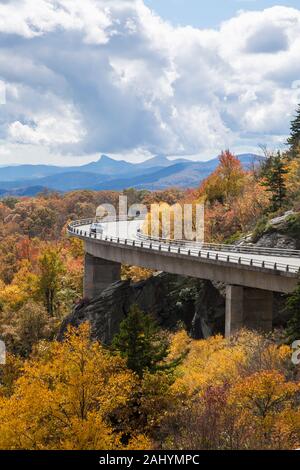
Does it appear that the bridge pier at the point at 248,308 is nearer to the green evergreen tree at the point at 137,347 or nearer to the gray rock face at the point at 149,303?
the gray rock face at the point at 149,303

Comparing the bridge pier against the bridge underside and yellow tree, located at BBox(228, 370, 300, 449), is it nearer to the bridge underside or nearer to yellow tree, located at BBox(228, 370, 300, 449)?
the bridge underside

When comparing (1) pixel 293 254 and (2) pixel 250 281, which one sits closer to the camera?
(2) pixel 250 281

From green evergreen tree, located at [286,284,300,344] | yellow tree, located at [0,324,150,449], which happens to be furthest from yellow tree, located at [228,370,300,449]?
green evergreen tree, located at [286,284,300,344]

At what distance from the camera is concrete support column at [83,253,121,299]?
82.8 metres

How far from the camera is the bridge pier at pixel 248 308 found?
54219 mm

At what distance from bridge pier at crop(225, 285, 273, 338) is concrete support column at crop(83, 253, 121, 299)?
3029cm

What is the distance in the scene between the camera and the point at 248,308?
54812 mm

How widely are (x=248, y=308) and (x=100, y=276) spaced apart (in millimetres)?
31955

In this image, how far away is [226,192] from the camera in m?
102

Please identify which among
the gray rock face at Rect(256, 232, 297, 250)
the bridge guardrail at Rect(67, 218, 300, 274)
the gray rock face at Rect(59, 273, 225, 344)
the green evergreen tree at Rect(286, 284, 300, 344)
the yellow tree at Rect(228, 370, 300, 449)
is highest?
the gray rock face at Rect(256, 232, 297, 250)
